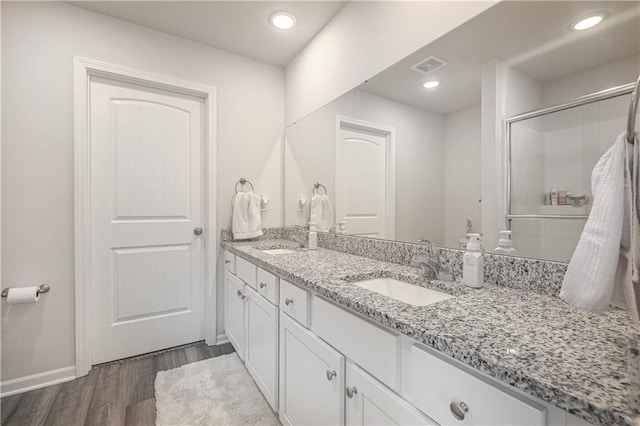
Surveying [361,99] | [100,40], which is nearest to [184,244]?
[100,40]

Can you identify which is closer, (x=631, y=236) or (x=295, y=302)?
(x=631, y=236)

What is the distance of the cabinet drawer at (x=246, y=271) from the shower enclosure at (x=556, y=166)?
49.9 inches

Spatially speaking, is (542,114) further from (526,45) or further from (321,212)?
(321,212)

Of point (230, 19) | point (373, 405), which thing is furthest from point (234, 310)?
point (230, 19)

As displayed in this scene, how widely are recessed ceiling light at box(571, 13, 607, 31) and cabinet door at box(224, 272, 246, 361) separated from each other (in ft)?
6.19

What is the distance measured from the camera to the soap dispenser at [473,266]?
39.5 inches

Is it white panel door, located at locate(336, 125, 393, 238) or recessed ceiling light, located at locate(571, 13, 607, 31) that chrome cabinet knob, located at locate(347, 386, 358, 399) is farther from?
recessed ceiling light, located at locate(571, 13, 607, 31)

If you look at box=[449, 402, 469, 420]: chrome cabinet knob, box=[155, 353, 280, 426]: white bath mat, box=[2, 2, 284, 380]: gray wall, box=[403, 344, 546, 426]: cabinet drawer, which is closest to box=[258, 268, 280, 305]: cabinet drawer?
box=[155, 353, 280, 426]: white bath mat

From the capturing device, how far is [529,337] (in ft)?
2.03

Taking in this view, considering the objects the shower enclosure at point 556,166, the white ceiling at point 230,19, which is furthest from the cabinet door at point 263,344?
the white ceiling at point 230,19

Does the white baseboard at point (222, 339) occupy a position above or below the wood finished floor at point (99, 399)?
above

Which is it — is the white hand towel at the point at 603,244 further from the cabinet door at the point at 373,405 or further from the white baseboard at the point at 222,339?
the white baseboard at the point at 222,339

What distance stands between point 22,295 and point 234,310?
118 cm

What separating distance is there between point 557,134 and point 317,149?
147 cm
